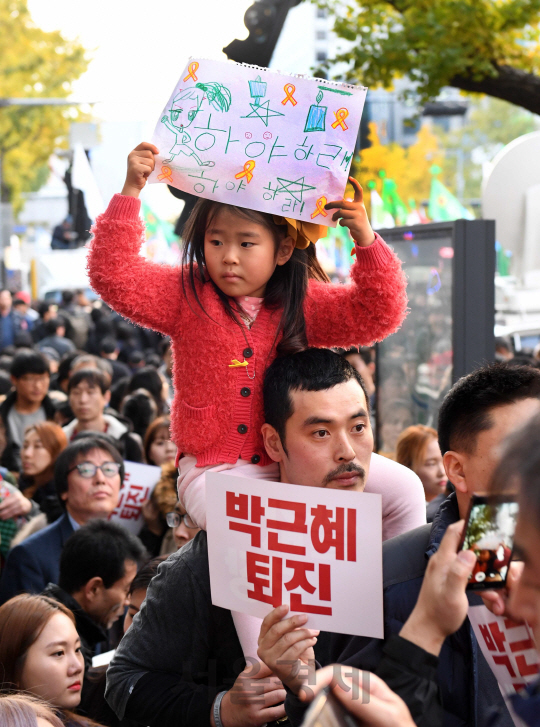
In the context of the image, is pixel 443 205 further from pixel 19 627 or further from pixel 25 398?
pixel 19 627

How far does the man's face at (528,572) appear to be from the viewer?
1.14 m

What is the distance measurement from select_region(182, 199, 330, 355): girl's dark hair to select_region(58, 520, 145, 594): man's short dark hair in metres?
1.65

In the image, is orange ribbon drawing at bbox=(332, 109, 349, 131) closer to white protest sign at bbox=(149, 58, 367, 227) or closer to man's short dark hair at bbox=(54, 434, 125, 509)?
white protest sign at bbox=(149, 58, 367, 227)

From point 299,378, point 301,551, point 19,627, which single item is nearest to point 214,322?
point 299,378

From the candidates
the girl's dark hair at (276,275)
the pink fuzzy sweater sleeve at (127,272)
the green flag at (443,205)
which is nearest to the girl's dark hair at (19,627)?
the pink fuzzy sweater sleeve at (127,272)

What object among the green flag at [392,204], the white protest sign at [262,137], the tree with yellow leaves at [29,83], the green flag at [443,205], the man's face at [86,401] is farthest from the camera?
the tree with yellow leaves at [29,83]

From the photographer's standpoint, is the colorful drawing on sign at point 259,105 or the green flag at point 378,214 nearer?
the colorful drawing on sign at point 259,105

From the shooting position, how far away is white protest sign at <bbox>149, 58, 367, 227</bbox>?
2396 millimetres

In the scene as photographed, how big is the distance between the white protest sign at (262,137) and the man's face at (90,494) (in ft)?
7.81

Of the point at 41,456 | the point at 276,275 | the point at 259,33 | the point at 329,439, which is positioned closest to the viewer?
the point at 329,439

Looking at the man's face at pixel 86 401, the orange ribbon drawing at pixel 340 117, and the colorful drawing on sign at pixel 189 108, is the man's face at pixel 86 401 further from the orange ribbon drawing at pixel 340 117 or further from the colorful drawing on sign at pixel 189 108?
the orange ribbon drawing at pixel 340 117

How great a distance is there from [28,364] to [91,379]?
897mm

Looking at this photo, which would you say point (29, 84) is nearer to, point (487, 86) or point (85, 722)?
point (487, 86)

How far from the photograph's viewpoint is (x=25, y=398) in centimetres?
708
